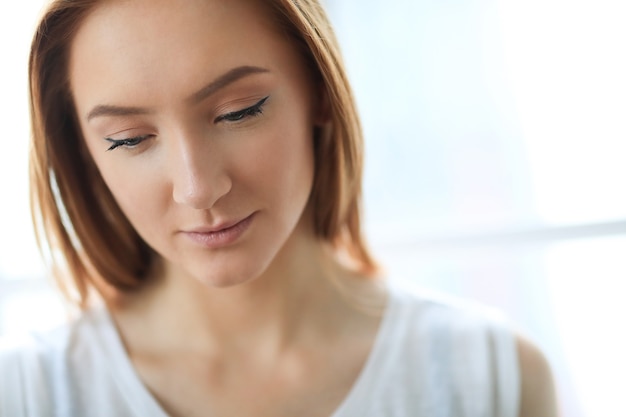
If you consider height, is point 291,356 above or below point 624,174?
below

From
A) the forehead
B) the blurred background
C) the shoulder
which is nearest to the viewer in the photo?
the forehead

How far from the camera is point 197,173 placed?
0.79 metres

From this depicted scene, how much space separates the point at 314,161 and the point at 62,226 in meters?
0.38

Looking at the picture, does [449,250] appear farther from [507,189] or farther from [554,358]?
[554,358]

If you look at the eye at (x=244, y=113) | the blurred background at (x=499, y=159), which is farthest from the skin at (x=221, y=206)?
the blurred background at (x=499, y=159)

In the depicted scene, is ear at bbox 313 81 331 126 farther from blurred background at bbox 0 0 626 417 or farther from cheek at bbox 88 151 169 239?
blurred background at bbox 0 0 626 417

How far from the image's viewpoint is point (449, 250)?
1650 millimetres

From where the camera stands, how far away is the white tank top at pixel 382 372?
0.94 meters

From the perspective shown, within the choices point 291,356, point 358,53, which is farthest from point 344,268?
point 358,53

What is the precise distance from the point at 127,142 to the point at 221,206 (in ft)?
0.44

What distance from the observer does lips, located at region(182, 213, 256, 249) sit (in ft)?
2.78

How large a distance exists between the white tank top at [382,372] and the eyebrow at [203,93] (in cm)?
35

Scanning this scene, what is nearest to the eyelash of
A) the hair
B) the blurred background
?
the hair

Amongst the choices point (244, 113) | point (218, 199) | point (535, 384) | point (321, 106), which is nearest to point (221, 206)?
point (218, 199)
